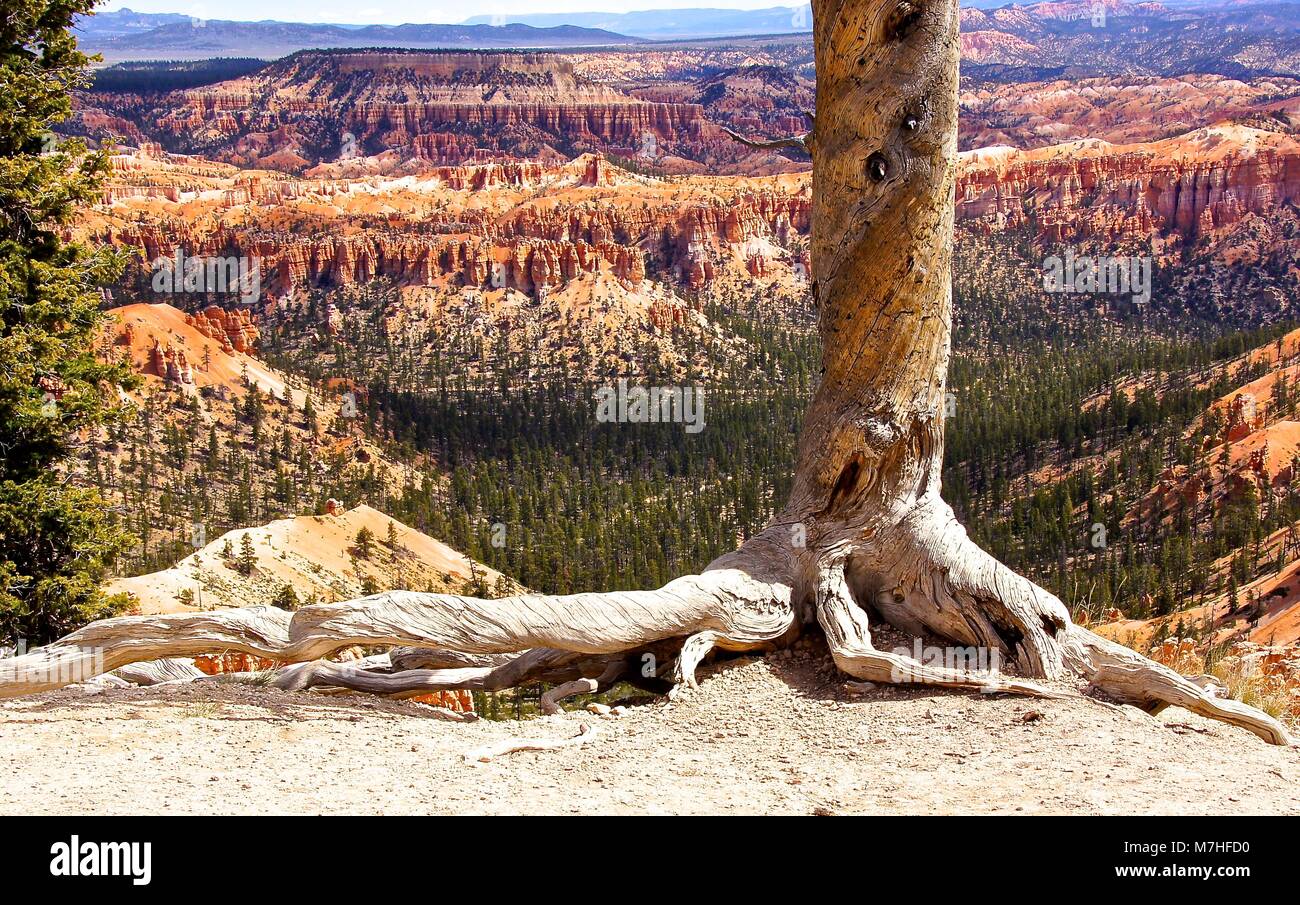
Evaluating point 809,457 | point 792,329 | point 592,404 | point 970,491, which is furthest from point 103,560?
point 792,329

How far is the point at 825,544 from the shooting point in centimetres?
839

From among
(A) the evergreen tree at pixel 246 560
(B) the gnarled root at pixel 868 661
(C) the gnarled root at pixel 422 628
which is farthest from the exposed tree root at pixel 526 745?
(A) the evergreen tree at pixel 246 560

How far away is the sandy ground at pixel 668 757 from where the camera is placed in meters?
5.38

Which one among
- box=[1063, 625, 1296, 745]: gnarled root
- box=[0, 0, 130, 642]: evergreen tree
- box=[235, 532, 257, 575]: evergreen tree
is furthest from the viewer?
box=[235, 532, 257, 575]: evergreen tree

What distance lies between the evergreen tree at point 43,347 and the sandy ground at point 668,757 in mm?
5035

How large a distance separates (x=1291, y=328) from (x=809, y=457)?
3653 inches

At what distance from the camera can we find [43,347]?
1166 cm

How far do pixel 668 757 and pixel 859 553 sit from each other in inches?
105

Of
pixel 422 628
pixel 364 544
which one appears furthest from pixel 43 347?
pixel 364 544

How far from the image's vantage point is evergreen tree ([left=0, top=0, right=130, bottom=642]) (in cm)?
1160

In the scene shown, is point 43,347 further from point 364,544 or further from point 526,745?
point 364,544

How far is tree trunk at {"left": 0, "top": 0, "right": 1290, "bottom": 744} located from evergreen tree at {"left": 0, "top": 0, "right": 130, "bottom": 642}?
4659mm

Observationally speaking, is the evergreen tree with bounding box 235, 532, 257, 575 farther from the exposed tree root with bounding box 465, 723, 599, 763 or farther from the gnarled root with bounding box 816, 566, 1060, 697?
the exposed tree root with bounding box 465, 723, 599, 763

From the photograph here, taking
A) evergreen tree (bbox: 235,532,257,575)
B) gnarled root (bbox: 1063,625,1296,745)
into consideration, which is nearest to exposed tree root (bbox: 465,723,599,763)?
gnarled root (bbox: 1063,625,1296,745)
